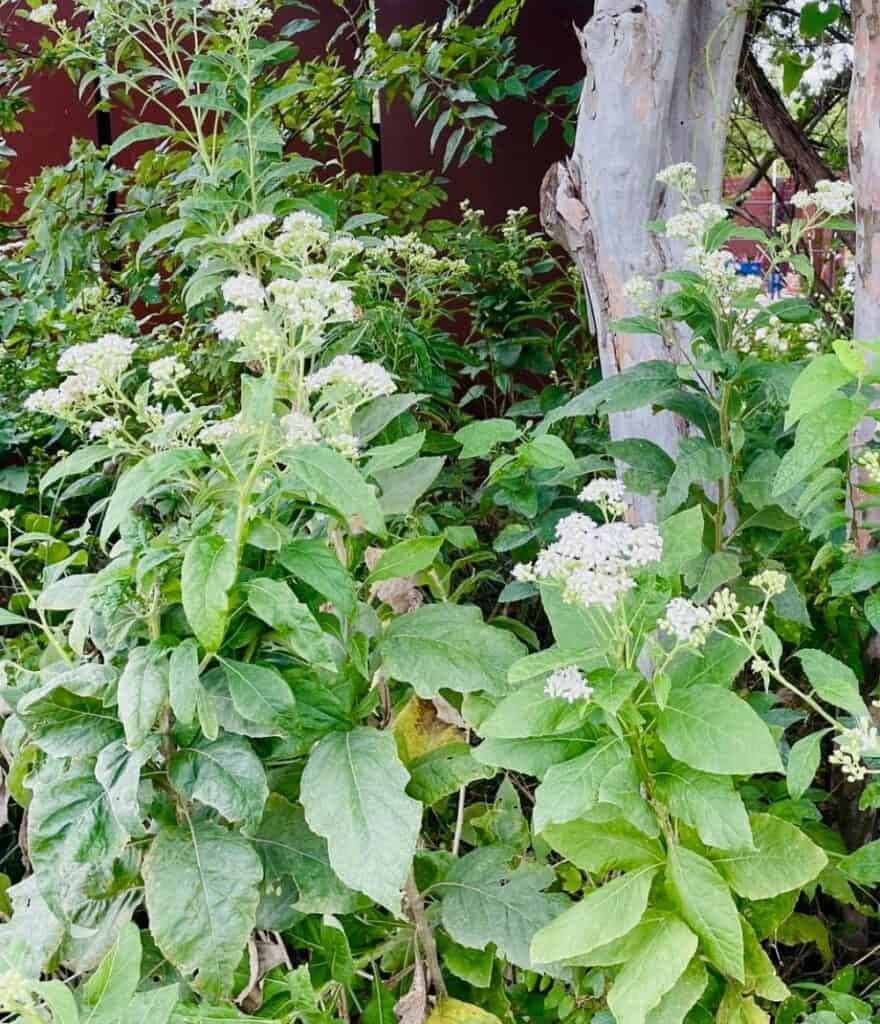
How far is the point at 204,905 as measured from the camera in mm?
1072

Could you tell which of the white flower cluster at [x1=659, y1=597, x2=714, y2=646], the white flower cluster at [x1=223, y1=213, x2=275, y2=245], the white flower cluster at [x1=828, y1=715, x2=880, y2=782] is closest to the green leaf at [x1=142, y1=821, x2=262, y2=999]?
the white flower cluster at [x1=659, y1=597, x2=714, y2=646]

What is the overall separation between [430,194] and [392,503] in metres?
1.76

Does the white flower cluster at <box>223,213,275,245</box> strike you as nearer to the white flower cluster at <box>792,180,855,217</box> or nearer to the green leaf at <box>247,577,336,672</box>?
the green leaf at <box>247,577,336,672</box>

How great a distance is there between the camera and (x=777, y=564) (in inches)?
64.9

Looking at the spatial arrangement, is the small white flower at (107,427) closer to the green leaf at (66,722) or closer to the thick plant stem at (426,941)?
the green leaf at (66,722)

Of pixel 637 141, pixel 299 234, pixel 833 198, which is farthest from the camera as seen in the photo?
pixel 637 141

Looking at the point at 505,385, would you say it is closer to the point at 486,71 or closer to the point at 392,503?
the point at 486,71

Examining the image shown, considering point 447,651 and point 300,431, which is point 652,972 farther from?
point 300,431

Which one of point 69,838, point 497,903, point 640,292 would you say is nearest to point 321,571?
point 69,838

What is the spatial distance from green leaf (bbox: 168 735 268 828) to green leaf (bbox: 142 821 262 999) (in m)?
0.06

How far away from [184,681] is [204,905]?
256 mm

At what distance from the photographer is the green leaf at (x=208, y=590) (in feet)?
3.15

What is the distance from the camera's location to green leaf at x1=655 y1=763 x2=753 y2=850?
39.3 inches

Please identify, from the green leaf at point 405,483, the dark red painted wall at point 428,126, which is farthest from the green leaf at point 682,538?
the dark red painted wall at point 428,126
